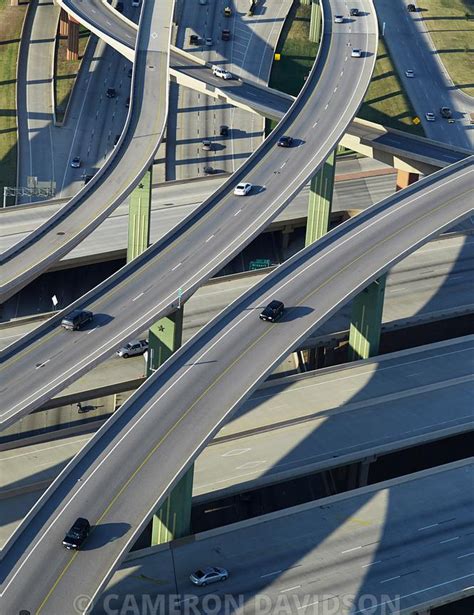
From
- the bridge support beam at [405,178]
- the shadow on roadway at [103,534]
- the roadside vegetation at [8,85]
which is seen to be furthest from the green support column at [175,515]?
the roadside vegetation at [8,85]

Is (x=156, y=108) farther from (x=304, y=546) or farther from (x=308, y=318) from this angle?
(x=304, y=546)

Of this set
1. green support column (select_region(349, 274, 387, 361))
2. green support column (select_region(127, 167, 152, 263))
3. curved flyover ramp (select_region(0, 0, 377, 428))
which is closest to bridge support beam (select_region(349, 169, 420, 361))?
green support column (select_region(349, 274, 387, 361))

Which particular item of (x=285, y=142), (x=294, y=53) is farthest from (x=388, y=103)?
(x=285, y=142)

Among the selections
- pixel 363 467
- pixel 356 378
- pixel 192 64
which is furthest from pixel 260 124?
pixel 363 467

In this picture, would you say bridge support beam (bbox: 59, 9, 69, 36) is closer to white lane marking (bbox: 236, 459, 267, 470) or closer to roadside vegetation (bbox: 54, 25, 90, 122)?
roadside vegetation (bbox: 54, 25, 90, 122)

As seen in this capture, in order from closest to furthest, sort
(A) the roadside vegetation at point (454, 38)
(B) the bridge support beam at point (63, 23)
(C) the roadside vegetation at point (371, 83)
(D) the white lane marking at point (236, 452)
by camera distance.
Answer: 1. (D) the white lane marking at point (236, 452)
2. (C) the roadside vegetation at point (371, 83)
3. (B) the bridge support beam at point (63, 23)
4. (A) the roadside vegetation at point (454, 38)

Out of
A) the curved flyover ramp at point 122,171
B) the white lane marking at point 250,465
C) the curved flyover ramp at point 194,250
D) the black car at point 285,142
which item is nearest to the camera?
the curved flyover ramp at point 194,250

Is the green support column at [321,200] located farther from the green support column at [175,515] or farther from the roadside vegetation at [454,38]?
the roadside vegetation at [454,38]
